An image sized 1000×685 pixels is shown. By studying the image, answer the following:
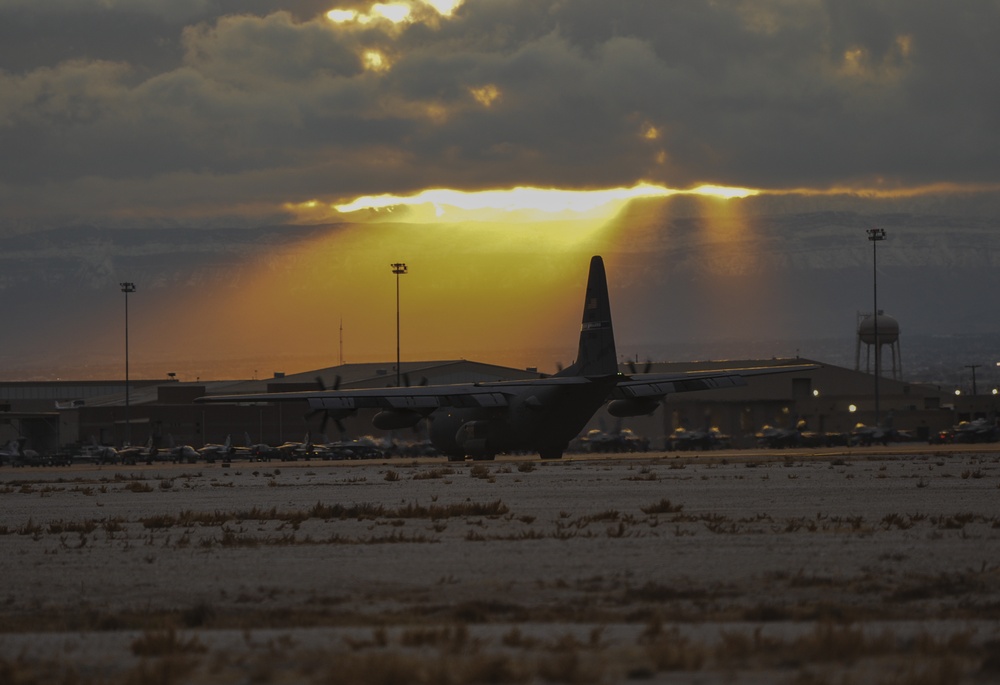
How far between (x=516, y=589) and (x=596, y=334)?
5118cm

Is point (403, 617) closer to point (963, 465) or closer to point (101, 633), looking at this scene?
point (101, 633)

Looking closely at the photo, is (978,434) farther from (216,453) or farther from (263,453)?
(216,453)

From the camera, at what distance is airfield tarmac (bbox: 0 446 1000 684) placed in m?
13.6

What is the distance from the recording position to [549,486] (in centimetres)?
4794

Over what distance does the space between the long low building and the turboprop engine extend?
42376mm

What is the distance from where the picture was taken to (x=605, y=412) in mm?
130375

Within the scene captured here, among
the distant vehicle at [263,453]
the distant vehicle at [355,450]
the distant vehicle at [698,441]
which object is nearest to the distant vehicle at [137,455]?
the distant vehicle at [263,453]

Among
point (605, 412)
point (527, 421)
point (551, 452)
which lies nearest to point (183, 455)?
point (605, 412)

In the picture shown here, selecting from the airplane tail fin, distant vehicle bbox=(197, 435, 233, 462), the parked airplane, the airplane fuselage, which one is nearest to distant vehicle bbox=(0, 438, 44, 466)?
distant vehicle bbox=(197, 435, 233, 462)

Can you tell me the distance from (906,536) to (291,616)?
13.4 metres

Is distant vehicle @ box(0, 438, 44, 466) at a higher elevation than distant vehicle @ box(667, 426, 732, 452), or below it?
below

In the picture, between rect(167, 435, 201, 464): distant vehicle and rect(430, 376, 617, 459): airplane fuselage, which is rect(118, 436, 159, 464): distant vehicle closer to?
rect(167, 435, 201, 464): distant vehicle

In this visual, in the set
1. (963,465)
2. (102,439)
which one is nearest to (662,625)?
(963,465)

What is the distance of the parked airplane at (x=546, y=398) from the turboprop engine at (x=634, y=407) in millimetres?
50
